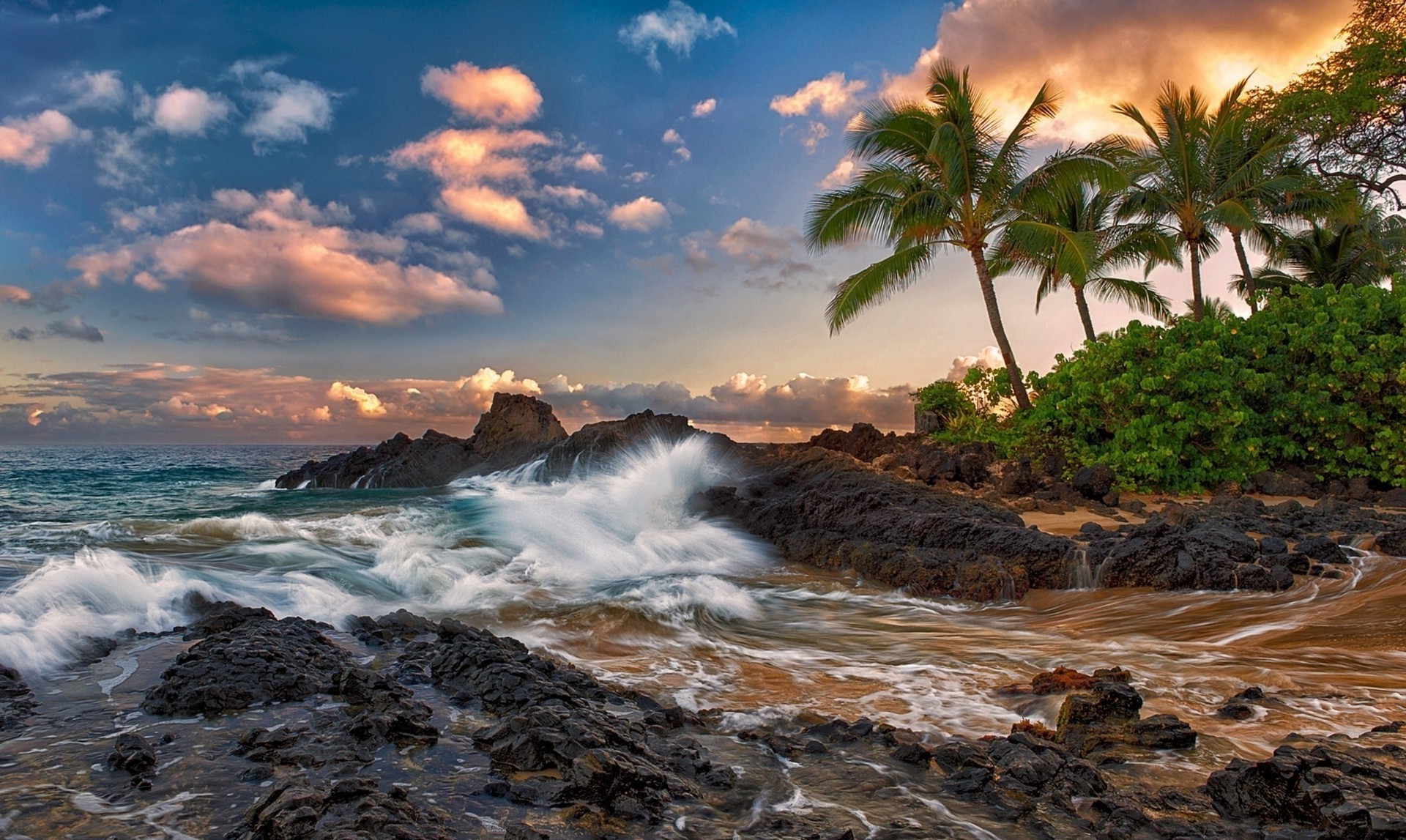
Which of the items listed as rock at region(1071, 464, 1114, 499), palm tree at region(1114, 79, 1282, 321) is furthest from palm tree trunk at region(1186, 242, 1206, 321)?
rock at region(1071, 464, 1114, 499)

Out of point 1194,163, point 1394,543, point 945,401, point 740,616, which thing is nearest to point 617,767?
point 740,616

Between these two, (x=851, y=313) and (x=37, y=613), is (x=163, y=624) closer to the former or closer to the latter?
(x=37, y=613)

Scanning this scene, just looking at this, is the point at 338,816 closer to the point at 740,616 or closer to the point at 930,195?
the point at 740,616

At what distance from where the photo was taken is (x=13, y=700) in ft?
13.4

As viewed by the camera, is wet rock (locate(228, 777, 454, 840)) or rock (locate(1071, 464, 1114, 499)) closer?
wet rock (locate(228, 777, 454, 840))

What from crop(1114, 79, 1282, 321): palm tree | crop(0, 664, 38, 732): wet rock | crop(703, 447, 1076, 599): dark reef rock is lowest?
crop(0, 664, 38, 732): wet rock

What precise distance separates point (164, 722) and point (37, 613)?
3.34 m

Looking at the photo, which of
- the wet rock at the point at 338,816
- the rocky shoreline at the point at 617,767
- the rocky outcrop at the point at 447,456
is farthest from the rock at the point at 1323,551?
the rocky outcrop at the point at 447,456

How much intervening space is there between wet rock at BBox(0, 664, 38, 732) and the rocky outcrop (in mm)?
21928

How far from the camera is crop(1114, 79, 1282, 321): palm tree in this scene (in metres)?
21.1

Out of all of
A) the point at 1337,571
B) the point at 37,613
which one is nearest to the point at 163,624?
the point at 37,613

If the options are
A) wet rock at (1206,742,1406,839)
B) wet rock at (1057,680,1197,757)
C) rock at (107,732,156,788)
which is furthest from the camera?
wet rock at (1057,680,1197,757)

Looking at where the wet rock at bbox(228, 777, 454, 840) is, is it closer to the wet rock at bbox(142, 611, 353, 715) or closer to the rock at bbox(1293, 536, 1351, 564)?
the wet rock at bbox(142, 611, 353, 715)

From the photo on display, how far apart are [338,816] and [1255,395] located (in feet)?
55.5
